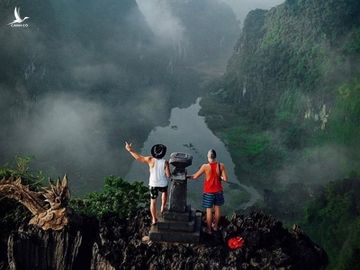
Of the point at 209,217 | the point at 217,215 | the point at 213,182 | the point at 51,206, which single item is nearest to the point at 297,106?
the point at 217,215

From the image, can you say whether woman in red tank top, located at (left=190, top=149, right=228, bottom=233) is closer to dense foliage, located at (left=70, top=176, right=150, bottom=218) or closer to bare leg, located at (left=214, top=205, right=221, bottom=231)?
bare leg, located at (left=214, top=205, right=221, bottom=231)

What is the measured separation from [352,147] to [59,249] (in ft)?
235

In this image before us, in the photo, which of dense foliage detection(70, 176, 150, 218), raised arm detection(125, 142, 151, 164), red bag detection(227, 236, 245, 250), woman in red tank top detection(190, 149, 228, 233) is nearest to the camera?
raised arm detection(125, 142, 151, 164)

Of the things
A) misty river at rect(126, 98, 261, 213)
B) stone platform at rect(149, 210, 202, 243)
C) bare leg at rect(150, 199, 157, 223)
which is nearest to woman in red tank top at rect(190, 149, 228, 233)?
stone platform at rect(149, 210, 202, 243)

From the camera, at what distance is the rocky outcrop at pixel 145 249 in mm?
16047

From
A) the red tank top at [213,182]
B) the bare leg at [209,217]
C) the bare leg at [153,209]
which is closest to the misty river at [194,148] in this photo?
the bare leg at [209,217]

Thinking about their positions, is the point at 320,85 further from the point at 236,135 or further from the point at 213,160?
the point at 213,160

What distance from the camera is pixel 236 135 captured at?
110875 millimetres

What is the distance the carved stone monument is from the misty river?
56235 mm

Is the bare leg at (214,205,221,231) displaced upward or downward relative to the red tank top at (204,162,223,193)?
downward

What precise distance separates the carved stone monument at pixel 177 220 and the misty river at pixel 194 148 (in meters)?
56.2

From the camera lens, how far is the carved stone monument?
16.5 m

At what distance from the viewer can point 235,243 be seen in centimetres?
1675

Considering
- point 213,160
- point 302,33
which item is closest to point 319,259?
point 213,160
